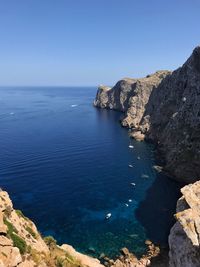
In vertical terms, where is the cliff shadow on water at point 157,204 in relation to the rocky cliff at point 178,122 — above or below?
below

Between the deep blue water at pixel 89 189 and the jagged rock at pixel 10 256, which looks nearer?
the jagged rock at pixel 10 256

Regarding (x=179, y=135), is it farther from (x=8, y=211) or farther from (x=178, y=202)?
(x=8, y=211)

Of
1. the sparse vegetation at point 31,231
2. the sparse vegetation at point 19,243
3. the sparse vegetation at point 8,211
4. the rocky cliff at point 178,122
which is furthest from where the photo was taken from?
the rocky cliff at point 178,122

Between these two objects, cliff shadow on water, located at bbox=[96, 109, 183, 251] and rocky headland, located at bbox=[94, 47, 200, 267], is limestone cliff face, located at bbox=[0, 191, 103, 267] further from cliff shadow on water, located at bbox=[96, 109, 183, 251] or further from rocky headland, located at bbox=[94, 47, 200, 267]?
cliff shadow on water, located at bbox=[96, 109, 183, 251]

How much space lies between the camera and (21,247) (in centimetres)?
3766

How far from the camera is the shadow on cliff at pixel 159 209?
6969cm

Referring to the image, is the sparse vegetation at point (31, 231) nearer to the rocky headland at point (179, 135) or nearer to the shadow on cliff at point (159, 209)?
the rocky headland at point (179, 135)

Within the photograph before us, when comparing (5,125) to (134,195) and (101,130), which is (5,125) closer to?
(101,130)

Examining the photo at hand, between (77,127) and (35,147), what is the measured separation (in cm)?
4982

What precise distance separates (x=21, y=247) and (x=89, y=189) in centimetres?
5432

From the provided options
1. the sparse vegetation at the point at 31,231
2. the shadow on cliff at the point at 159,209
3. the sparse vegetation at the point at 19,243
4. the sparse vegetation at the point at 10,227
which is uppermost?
the sparse vegetation at the point at 10,227

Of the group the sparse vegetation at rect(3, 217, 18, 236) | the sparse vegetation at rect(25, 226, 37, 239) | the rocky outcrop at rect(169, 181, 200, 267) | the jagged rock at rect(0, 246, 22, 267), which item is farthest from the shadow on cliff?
the jagged rock at rect(0, 246, 22, 267)

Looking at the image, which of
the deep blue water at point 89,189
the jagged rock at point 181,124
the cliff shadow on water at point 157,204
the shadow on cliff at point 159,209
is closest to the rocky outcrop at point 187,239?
the deep blue water at point 89,189

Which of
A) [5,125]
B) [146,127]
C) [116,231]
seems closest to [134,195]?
[116,231]
